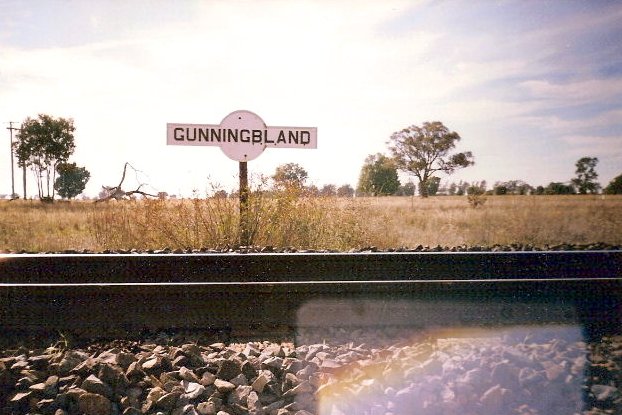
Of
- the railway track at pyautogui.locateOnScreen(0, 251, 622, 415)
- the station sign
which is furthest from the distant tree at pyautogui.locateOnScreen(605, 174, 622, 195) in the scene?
the railway track at pyautogui.locateOnScreen(0, 251, 622, 415)

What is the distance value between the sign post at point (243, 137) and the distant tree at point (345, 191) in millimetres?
2818

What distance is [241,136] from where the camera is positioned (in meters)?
7.06

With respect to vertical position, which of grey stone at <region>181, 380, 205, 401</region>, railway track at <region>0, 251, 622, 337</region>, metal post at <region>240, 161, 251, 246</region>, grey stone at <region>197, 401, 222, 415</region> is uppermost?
metal post at <region>240, 161, 251, 246</region>

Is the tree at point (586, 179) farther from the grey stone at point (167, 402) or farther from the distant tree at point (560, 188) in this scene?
the grey stone at point (167, 402)

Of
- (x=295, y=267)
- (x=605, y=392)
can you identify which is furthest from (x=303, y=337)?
(x=605, y=392)

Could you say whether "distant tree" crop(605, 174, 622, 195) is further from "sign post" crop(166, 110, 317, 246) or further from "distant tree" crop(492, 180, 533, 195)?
"sign post" crop(166, 110, 317, 246)

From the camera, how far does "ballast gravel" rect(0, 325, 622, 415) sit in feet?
8.66

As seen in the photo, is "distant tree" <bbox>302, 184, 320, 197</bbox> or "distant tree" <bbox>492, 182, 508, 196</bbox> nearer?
"distant tree" <bbox>302, 184, 320, 197</bbox>

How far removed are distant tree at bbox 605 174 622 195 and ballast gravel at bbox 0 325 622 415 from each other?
154 ft

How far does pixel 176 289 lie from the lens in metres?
3.34

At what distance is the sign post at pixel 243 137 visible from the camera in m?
6.76

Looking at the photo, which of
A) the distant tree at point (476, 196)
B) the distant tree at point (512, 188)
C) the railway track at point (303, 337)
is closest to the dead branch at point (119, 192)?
the railway track at point (303, 337)

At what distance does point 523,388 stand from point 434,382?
0.53 meters

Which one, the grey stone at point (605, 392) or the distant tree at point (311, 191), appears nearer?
the grey stone at point (605, 392)
